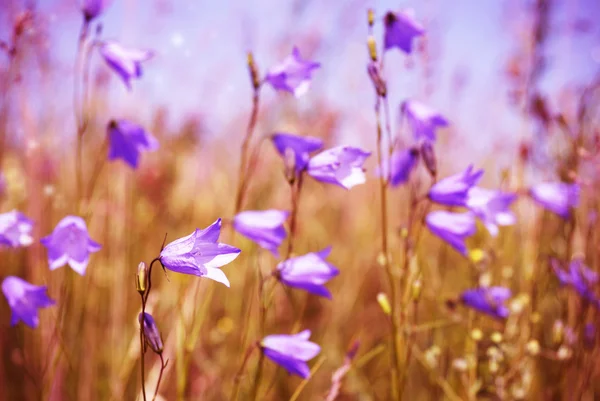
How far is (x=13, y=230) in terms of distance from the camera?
0.77 metres

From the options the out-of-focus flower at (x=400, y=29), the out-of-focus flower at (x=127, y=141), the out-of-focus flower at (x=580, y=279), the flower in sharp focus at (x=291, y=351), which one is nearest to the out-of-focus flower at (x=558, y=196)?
the out-of-focus flower at (x=580, y=279)

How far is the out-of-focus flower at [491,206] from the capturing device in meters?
0.99

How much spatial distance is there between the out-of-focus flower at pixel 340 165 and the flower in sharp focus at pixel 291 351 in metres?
0.30

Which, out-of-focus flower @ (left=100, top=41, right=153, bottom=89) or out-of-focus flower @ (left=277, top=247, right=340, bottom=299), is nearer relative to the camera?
out-of-focus flower @ (left=277, top=247, right=340, bottom=299)

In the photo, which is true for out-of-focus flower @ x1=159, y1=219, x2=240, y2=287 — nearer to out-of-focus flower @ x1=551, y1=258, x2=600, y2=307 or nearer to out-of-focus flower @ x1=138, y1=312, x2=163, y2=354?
out-of-focus flower @ x1=138, y1=312, x2=163, y2=354

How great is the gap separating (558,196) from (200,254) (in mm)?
1067

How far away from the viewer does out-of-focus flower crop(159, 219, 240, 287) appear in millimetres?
560

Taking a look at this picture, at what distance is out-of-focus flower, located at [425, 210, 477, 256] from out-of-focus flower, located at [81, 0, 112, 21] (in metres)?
0.85

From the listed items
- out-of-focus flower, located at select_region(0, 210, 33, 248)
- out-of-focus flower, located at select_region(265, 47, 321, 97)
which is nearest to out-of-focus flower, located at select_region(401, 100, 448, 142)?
out-of-focus flower, located at select_region(265, 47, 321, 97)

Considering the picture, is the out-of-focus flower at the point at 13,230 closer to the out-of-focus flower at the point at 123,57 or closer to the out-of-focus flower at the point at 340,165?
the out-of-focus flower at the point at 123,57

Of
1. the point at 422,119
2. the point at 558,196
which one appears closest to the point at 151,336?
the point at 422,119

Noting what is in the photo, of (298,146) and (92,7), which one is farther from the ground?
(92,7)

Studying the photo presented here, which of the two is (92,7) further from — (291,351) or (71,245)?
(291,351)

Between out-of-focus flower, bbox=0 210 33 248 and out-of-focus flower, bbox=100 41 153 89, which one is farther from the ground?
out-of-focus flower, bbox=100 41 153 89
